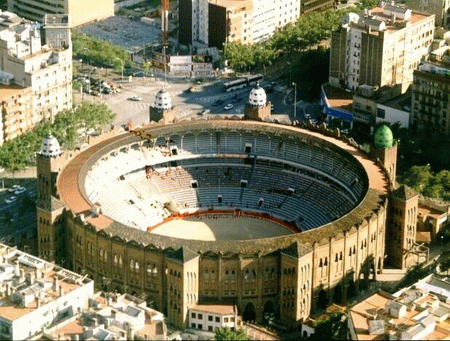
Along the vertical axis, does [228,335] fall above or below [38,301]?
below

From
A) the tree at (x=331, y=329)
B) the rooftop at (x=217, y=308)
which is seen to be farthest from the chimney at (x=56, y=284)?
the tree at (x=331, y=329)

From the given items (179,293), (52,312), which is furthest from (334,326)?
(52,312)

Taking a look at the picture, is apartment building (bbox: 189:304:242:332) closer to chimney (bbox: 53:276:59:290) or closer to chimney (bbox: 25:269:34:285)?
chimney (bbox: 53:276:59:290)

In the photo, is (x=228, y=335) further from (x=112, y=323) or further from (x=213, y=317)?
(x=112, y=323)

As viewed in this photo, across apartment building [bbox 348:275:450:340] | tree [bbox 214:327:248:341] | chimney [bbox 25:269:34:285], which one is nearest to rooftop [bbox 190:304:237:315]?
tree [bbox 214:327:248:341]

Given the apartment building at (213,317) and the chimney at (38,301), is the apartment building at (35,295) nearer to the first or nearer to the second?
the chimney at (38,301)

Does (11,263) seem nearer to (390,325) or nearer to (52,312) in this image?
(52,312)

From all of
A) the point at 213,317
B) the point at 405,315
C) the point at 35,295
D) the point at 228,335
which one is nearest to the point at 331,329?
the point at 405,315
